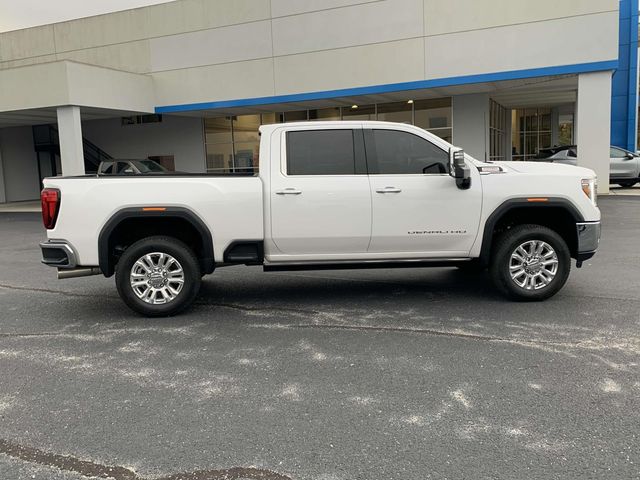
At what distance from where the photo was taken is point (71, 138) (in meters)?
19.5

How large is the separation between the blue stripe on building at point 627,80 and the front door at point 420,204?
28512 mm

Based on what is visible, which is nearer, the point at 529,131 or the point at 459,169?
the point at 459,169

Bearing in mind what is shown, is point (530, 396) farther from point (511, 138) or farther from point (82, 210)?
point (511, 138)

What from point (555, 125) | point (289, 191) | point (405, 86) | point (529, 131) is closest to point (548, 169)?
point (289, 191)

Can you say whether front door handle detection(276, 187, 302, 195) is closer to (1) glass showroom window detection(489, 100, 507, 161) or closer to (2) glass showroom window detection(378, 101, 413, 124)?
(2) glass showroom window detection(378, 101, 413, 124)

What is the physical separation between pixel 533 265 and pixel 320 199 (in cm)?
246

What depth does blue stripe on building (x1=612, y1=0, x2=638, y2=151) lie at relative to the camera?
30.2 metres

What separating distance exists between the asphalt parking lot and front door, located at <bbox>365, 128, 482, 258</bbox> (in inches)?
28.3

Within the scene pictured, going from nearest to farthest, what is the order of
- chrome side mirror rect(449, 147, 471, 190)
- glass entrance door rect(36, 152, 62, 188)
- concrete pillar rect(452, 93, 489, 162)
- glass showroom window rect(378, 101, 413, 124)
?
chrome side mirror rect(449, 147, 471, 190) → concrete pillar rect(452, 93, 489, 162) → glass showroom window rect(378, 101, 413, 124) → glass entrance door rect(36, 152, 62, 188)

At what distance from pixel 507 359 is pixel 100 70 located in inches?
766

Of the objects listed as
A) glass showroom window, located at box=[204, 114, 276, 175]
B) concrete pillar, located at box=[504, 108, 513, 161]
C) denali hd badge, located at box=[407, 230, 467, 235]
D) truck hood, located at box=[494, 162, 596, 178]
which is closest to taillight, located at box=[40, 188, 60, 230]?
denali hd badge, located at box=[407, 230, 467, 235]

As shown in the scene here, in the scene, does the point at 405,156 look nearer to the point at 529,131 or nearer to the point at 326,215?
the point at 326,215

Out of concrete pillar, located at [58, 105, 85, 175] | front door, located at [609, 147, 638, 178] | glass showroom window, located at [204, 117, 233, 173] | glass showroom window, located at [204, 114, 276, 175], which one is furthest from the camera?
glass showroom window, located at [204, 117, 233, 173]

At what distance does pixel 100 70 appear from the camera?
20.1 metres
